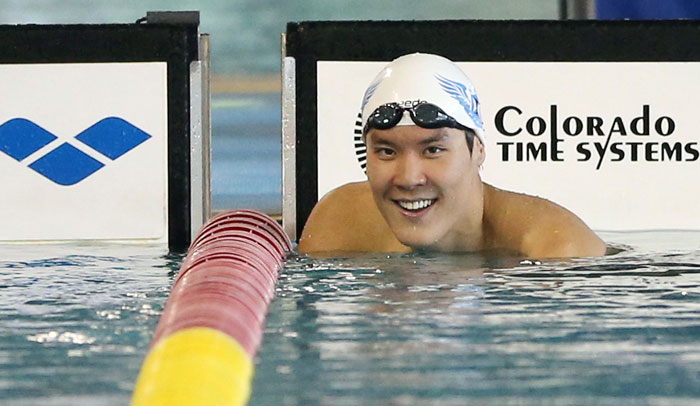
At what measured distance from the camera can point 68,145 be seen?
4.95 meters

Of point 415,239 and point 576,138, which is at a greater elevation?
point 576,138

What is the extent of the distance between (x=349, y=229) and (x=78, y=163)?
1.48m

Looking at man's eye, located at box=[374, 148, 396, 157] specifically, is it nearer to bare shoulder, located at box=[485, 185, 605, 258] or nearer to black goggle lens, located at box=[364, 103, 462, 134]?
black goggle lens, located at box=[364, 103, 462, 134]

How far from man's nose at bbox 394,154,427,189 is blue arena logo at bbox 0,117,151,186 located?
1721 millimetres

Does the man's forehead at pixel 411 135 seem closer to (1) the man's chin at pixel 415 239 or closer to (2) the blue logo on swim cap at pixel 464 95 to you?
(2) the blue logo on swim cap at pixel 464 95

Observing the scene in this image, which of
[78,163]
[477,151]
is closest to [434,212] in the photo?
[477,151]

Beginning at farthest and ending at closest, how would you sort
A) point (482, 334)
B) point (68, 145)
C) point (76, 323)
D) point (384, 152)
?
point (68, 145) → point (384, 152) → point (76, 323) → point (482, 334)

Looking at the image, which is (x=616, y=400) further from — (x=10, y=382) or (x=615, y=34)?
(x=615, y=34)

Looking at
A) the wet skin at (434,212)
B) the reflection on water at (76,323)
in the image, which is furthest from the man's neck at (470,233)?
the reflection on water at (76,323)

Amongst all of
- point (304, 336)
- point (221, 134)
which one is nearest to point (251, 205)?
point (221, 134)

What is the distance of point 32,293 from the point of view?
318 cm

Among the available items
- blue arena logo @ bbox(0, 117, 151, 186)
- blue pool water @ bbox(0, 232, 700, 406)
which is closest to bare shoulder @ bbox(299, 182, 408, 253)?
blue pool water @ bbox(0, 232, 700, 406)

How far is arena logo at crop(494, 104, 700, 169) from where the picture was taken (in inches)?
195

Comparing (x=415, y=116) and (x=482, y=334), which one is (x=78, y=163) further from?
(x=482, y=334)
